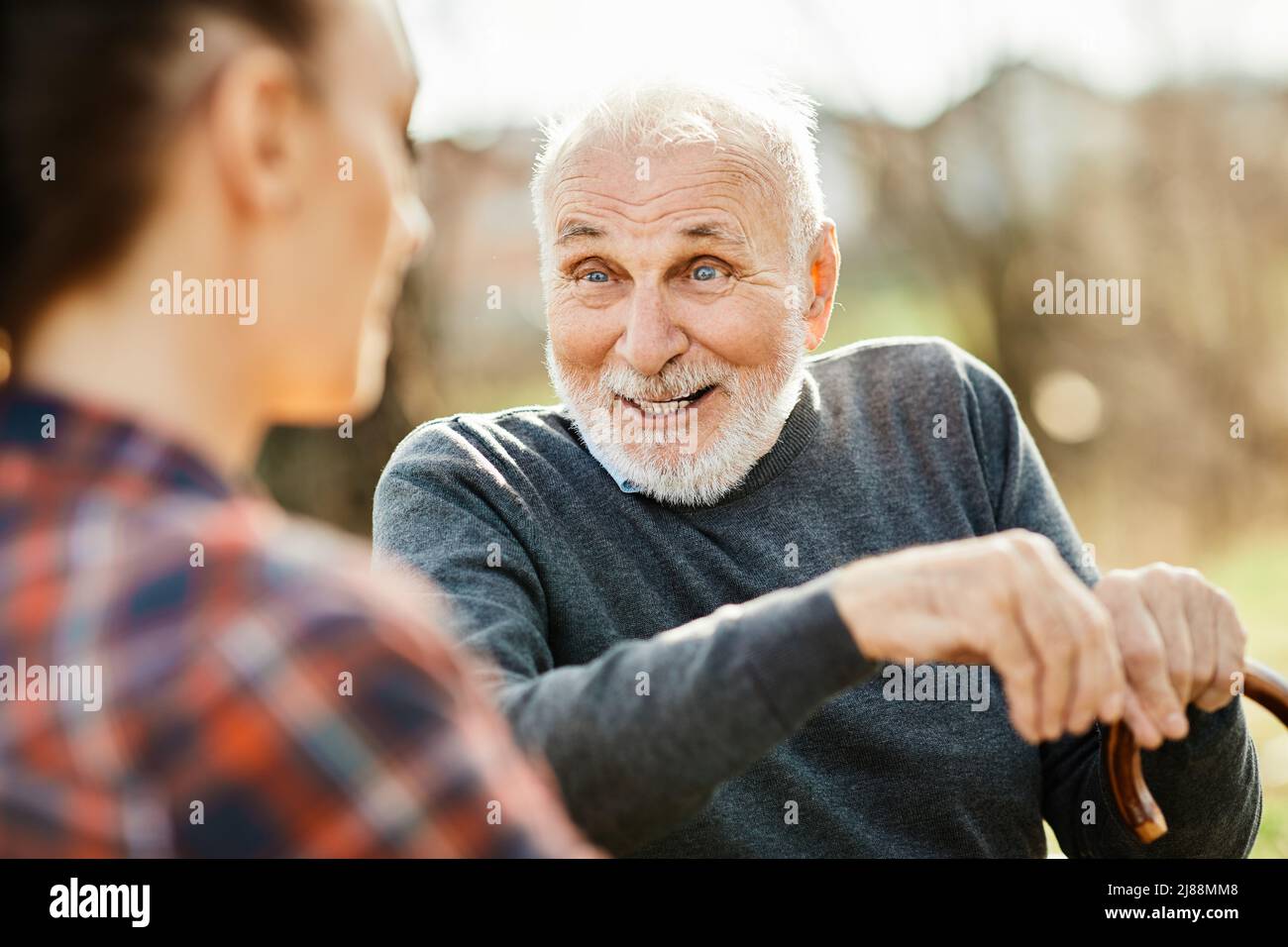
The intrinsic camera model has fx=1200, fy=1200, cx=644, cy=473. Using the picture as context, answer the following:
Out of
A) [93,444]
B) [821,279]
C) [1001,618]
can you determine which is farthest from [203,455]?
[821,279]

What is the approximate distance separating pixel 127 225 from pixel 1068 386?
19.1 feet

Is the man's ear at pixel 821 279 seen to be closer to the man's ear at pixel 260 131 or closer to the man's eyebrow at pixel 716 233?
the man's eyebrow at pixel 716 233

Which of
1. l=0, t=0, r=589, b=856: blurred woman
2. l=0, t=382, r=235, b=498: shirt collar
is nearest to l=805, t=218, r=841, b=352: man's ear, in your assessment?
l=0, t=0, r=589, b=856: blurred woman

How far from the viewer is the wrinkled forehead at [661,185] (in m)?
2.32

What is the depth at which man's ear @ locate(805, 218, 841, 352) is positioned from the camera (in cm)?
262

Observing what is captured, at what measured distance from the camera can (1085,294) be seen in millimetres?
6488

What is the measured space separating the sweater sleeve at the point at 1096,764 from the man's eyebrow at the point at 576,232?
2.74 feet

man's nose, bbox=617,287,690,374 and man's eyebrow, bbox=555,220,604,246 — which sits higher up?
man's eyebrow, bbox=555,220,604,246

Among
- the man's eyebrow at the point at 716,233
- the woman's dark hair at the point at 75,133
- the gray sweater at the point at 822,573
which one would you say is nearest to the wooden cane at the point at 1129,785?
the gray sweater at the point at 822,573

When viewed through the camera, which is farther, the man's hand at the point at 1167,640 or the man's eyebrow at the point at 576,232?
the man's eyebrow at the point at 576,232

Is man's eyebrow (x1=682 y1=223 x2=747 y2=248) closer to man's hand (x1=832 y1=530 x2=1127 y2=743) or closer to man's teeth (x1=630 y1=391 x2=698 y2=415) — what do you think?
man's teeth (x1=630 y1=391 x2=698 y2=415)

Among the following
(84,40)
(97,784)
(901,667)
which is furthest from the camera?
(901,667)
